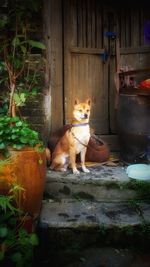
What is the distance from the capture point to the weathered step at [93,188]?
4383 millimetres

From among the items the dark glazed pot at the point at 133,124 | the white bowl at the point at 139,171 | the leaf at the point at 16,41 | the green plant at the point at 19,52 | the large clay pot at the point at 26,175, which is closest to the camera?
the large clay pot at the point at 26,175

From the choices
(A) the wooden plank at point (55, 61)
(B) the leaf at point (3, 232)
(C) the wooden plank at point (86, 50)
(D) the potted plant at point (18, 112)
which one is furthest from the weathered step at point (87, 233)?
(C) the wooden plank at point (86, 50)

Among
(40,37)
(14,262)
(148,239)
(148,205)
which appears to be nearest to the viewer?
(14,262)

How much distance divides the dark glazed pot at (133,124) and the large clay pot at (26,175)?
1572 millimetres

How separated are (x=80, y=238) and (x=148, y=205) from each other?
92 cm

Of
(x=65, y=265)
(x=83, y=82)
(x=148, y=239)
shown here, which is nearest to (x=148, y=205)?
(x=148, y=239)

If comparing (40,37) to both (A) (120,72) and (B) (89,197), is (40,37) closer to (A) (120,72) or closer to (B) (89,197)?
(A) (120,72)

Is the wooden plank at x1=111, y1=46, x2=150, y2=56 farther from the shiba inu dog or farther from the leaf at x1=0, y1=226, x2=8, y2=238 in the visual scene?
the leaf at x1=0, y1=226, x2=8, y2=238

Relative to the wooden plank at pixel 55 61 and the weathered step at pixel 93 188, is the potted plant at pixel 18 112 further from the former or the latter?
the wooden plank at pixel 55 61

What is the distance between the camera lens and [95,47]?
5.59m

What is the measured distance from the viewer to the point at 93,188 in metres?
4.39

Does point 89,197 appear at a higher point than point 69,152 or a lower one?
lower

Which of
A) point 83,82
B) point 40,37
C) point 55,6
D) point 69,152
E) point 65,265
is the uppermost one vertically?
point 55,6

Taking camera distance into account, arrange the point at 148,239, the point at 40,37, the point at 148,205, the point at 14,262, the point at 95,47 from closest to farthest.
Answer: the point at 14,262 → the point at 148,239 → the point at 148,205 → the point at 40,37 → the point at 95,47
